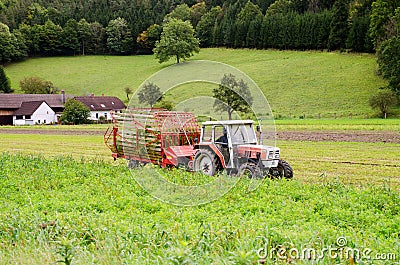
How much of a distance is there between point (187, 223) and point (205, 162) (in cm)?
596

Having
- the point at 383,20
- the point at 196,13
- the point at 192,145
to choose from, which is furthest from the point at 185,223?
the point at 196,13

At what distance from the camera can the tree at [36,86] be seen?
98125 millimetres

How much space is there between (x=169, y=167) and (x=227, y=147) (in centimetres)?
244

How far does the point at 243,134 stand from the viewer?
47.4 ft

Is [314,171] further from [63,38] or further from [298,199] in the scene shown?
[63,38]

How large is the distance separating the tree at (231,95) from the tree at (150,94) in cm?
188

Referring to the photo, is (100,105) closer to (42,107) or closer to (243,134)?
(42,107)

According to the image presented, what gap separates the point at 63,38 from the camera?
410ft

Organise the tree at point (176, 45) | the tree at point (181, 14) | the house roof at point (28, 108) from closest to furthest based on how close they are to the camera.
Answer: the tree at point (176, 45), the house roof at point (28, 108), the tree at point (181, 14)

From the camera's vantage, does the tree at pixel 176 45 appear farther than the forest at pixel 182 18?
No

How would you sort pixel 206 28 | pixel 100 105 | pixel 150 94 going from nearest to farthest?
→ pixel 150 94 → pixel 100 105 → pixel 206 28

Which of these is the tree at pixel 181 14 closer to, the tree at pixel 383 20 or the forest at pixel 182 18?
the forest at pixel 182 18

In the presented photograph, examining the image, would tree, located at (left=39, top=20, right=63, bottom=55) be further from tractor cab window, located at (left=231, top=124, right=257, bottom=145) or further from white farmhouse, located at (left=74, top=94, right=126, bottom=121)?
tractor cab window, located at (left=231, top=124, right=257, bottom=145)

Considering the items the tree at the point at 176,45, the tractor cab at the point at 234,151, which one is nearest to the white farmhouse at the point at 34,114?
the tree at the point at 176,45
